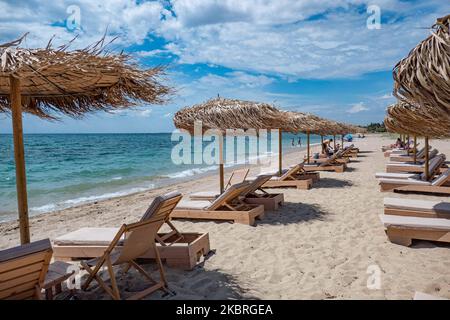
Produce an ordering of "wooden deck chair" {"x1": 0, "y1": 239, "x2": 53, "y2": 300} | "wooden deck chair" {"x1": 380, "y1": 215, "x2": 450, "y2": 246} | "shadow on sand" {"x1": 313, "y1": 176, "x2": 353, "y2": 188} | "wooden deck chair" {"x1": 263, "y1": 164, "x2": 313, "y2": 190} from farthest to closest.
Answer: "shadow on sand" {"x1": 313, "y1": 176, "x2": 353, "y2": 188} → "wooden deck chair" {"x1": 263, "y1": 164, "x2": 313, "y2": 190} → "wooden deck chair" {"x1": 380, "y1": 215, "x2": 450, "y2": 246} → "wooden deck chair" {"x1": 0, "y1": 239, "x2": 53, "y2": 300}

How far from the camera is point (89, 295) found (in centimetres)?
323

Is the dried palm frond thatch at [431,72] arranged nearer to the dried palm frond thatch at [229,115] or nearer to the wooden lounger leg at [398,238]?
the wooden lounger leg at [398,238]

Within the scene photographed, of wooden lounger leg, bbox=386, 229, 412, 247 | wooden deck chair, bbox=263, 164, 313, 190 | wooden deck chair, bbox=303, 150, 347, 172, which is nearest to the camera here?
wooden lounger leg, bbox=386, 229, 412, 247

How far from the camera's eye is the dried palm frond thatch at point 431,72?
2.39 meters

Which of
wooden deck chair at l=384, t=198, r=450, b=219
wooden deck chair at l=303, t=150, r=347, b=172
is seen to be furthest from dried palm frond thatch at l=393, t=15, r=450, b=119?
wooden deck chair at l=303, t=150, r=347, b=172

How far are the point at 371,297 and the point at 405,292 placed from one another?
0.33m

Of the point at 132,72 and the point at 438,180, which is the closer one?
the point at 132,72

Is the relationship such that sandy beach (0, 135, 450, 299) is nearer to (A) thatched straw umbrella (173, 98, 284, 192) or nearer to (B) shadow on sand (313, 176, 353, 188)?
(A) thatched straw umbrella (173, 98, 284, 192)

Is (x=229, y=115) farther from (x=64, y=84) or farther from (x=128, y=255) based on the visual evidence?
(x=128, y=255)

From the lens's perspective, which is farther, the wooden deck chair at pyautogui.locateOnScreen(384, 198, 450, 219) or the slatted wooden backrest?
the wooden deck chair at pyautogui.locateOnScreen(384, 198, 450, 219)

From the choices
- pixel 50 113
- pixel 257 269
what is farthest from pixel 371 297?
pixel 50 113

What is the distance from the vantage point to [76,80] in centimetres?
304

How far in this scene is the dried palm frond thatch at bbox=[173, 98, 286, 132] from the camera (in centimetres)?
615
